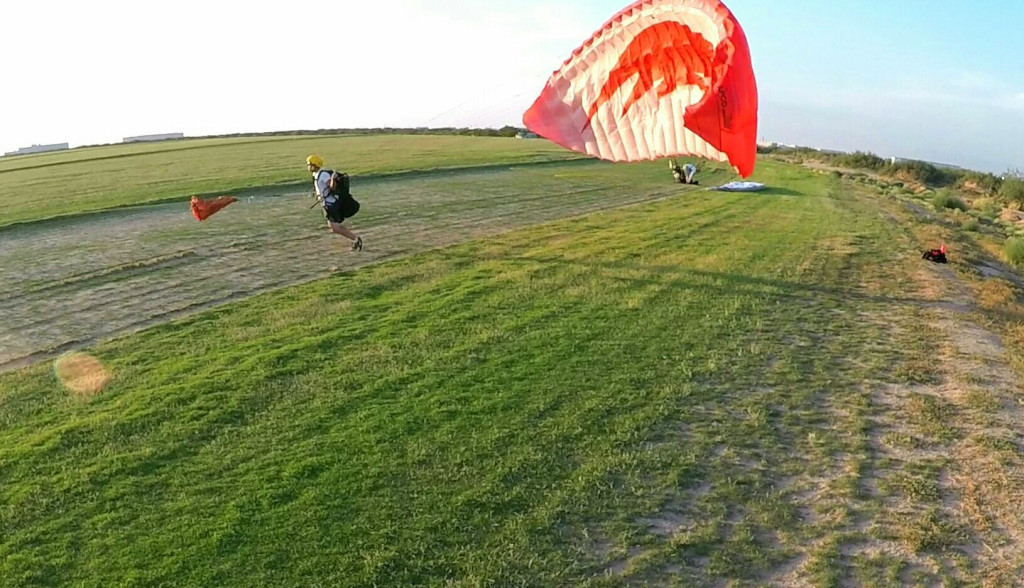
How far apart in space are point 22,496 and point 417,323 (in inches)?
189

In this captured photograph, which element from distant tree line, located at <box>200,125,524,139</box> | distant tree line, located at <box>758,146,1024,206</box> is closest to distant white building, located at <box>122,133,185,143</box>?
distant tree line, located at <box>200,125,524,139</box>

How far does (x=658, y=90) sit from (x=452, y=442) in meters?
6.52

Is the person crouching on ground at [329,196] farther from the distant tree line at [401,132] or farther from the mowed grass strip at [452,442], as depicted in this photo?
the distant tree line at [401,132]

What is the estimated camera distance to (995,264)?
16578mm

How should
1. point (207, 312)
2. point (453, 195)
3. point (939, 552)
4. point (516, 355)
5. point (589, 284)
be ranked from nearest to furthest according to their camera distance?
point (939, 552)
point (516, 355)
point (207, 312)
point (589, 284)
point (453, 195)

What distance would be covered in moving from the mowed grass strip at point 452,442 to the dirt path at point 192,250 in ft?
3.76

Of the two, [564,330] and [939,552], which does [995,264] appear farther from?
[939,552]

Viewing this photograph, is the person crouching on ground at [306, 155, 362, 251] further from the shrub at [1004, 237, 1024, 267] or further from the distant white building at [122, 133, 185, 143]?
the distant white building at [122, 133, 185, 143]

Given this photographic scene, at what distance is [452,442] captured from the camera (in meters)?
6.02

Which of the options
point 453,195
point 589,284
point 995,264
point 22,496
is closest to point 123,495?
point 22,496

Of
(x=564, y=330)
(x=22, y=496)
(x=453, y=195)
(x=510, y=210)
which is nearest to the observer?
(x=22, y=496)

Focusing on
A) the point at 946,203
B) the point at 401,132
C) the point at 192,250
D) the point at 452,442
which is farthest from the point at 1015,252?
the point at 401,132

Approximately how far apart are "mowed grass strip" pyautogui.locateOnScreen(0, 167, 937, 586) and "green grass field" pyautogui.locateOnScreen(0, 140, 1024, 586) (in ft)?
0.08

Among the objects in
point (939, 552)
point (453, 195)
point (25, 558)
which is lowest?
point (939, 552)
